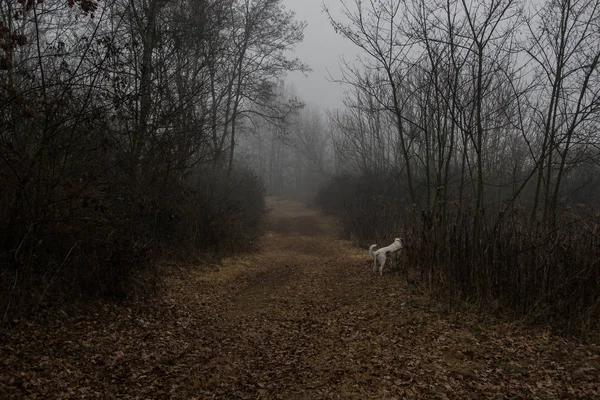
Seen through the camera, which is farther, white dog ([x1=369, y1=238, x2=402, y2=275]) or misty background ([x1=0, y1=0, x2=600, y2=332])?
white dog ([x1=369, y1=238, x2=402, y2=275])

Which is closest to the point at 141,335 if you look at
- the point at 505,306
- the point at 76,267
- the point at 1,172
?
the point at 76,267

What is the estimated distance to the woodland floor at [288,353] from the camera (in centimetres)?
422

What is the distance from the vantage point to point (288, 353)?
5.41 meters

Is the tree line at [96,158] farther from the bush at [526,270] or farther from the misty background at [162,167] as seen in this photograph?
the bush at [526,270]

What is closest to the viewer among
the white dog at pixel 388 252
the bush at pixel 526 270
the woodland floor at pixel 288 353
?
the woodland floor at pixel 288 353

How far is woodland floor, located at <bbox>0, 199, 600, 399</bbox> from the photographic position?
4.22 m

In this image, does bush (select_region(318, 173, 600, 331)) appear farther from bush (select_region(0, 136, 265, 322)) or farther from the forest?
bush (select_region(0, 136, 265, 322))

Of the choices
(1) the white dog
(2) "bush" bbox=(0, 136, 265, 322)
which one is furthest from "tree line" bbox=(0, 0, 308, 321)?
(1) the white dog

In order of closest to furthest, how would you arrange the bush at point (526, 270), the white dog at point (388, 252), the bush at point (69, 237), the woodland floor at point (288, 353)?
the woodland floor at point (288, 353), the bush at point (69, 237), the bush at point (526, 270), the white dog at point (388, 252)

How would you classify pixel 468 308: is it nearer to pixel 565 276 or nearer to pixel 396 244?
pixel 565 276

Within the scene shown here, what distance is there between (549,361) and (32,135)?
711 centimetres

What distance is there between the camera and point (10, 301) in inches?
191

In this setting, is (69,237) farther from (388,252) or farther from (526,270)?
(526,270)

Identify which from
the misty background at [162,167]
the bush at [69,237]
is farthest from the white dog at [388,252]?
the bush at [69,237]
